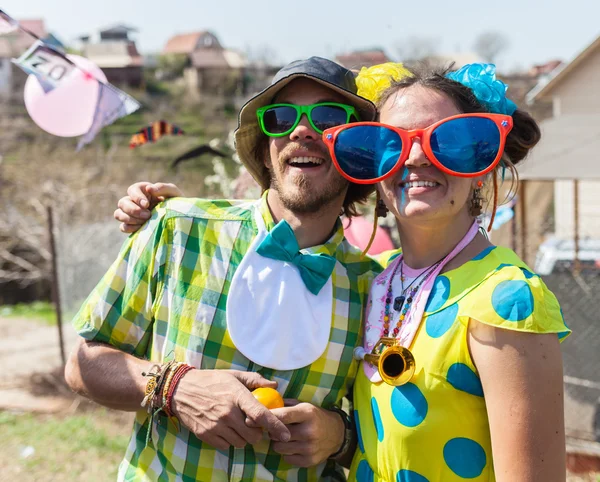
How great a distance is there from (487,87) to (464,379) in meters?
0.81

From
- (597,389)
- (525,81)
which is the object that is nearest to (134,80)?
(525,81)

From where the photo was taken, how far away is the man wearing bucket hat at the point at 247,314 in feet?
6.02

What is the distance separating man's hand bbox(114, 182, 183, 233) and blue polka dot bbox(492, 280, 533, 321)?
3.80ft

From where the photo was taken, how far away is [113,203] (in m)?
12.6

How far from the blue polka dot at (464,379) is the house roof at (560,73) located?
16807 mm

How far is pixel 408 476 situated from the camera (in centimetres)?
162

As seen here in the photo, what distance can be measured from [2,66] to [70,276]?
76.1ft

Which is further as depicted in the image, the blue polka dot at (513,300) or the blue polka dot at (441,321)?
the blue polka dot at (441,321)

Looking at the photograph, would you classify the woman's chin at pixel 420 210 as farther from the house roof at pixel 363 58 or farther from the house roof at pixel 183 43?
the house roof at pixel 183 43

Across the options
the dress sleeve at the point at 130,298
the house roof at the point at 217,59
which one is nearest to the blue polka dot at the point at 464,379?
the dress sleeve at the point at 130,298

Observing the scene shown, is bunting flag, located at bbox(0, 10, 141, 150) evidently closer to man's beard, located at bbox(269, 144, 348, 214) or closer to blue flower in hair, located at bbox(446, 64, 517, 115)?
man's beard, located at bbox(269, 144, 348, 214)

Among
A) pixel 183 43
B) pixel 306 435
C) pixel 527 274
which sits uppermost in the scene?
pixel 183 43

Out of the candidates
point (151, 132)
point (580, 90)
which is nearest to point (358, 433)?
point (151, 132)

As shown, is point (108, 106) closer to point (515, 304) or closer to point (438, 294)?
point (438, 294)
